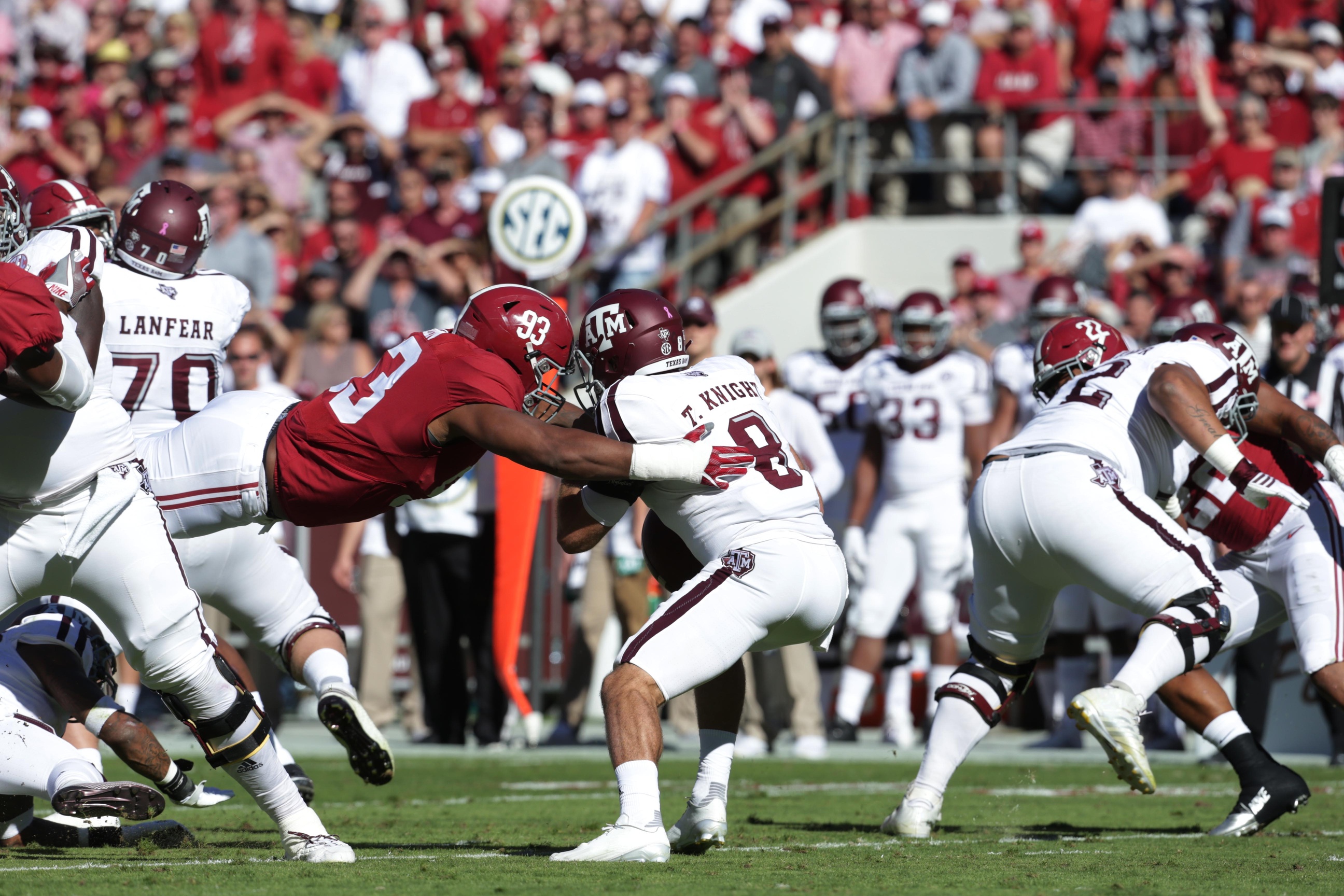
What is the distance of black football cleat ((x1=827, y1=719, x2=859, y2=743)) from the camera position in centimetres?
1085

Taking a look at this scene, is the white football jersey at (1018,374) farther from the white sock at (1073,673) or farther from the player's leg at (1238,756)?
the player's leg at (1238,756)

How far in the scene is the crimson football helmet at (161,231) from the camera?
7012mm

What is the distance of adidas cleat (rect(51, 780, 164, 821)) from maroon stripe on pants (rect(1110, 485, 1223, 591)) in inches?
130

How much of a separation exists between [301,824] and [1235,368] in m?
3.70

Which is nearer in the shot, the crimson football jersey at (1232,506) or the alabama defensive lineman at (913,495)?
the crimson football jersey at (1232,506)

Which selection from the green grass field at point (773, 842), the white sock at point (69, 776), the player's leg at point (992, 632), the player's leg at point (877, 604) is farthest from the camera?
the player's leg at point (877, 604)

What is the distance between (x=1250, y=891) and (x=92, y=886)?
10.2 ft

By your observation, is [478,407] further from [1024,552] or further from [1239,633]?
[1239,633]

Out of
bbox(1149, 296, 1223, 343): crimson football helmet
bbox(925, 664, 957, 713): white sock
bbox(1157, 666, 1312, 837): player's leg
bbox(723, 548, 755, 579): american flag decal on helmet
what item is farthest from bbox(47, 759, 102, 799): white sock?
bbox(1149, 296, 1223, 343): crimson football helmet

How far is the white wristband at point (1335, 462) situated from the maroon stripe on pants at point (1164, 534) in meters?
0.89

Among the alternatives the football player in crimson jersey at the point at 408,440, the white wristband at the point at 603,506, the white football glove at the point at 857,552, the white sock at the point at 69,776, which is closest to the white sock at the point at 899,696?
the white football glove at the point at 857,552

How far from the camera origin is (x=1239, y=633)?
7109 mm

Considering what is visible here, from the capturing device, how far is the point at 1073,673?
10594 millimetres

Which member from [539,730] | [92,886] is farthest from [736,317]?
[92,886]
